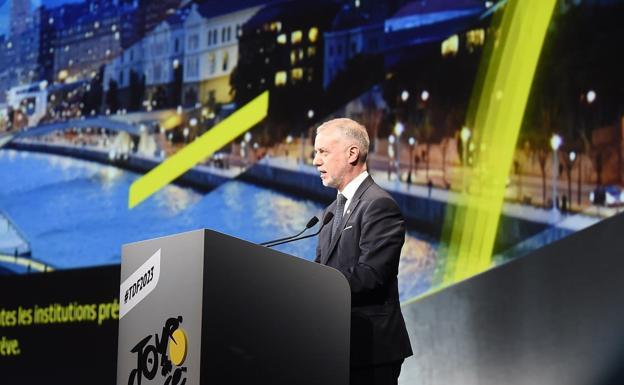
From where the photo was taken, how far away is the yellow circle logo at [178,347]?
2014 mm

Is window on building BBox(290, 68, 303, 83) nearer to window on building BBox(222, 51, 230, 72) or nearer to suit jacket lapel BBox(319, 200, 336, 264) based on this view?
window on building BBox(222, 51, 230, 72)

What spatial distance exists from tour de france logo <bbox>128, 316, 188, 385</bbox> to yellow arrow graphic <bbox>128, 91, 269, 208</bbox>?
2.93 meters

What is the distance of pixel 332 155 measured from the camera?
8.28 feet

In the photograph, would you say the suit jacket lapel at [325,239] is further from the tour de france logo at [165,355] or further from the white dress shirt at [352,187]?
the tour de france logo at [165,355]

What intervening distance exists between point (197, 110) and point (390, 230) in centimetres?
315

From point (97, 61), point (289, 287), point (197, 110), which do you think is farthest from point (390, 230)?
point (97, 61)

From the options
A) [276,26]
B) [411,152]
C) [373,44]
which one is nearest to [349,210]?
[411,152]

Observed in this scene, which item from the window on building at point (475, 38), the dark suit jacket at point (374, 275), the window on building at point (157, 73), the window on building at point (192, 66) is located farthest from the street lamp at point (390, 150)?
the dark suit jacket at point (374, 275)

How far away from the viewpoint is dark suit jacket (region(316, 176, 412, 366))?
232cm

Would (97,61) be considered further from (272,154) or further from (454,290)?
(454,290)

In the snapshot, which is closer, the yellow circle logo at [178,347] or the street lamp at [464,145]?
the yellow circle logo at [178,347]

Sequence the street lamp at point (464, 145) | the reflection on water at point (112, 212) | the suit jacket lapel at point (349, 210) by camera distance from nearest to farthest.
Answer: the suit jacket lapel at point (349, 210) < the street lamp at point (464, 145) < the reflection on water at point (112, 212)

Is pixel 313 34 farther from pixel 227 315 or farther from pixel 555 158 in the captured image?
pixel 227 315

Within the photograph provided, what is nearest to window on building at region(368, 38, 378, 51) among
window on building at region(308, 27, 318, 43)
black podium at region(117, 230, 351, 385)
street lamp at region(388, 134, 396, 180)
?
window on building at region(308, 27, 318, 43)
